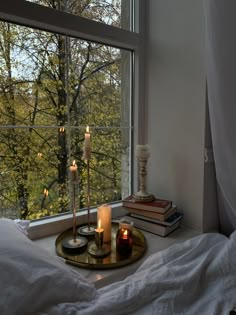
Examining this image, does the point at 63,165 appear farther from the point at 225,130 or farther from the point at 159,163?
the point at 225,130

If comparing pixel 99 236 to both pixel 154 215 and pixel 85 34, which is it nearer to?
pixel 154 215

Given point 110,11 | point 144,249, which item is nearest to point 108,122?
point 110,11

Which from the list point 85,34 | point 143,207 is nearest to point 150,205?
point 143,207

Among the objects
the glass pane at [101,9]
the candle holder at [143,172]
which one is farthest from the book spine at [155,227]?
the glass pane at [101,9]

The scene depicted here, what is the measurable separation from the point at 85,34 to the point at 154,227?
3.03 feet

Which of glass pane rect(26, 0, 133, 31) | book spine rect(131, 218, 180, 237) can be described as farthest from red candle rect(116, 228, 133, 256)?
glass pane rect(26, 0, 133, 31)

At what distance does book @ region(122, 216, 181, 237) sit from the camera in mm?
1182

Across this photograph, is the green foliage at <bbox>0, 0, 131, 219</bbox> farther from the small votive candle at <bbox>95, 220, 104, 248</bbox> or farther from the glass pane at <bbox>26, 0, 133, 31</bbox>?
the small votive candle at <bbox>95, 220, 104, 248</bbox>

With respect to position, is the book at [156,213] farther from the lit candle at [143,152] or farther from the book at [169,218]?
the lit candle at [143,152]

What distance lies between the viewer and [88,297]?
27.6 inches

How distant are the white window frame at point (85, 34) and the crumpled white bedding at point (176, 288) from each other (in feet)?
1.58

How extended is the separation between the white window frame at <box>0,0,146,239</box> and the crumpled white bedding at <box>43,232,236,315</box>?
0.48 m

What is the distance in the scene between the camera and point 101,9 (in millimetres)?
1301

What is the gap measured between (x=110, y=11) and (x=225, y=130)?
0.82 metres
